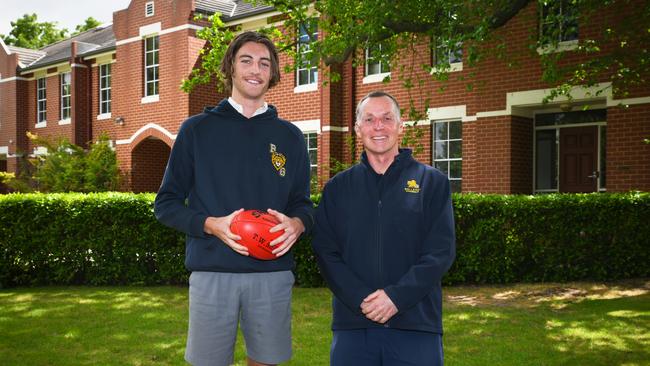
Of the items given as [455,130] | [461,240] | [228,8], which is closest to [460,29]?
[461,240]

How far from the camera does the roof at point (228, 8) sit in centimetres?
1900

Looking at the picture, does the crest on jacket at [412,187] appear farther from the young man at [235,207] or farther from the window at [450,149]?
the window at [450,149]

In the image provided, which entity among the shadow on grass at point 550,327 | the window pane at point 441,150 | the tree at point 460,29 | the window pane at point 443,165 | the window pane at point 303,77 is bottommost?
the shadow on grass at point 550,327

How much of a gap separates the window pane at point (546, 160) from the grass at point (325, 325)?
4.90m

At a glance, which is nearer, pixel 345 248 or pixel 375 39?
pixel 345 248

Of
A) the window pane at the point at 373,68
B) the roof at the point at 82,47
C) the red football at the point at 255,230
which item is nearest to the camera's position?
the red football at the point at 255,230

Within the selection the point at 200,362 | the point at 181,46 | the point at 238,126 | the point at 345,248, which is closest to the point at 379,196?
the point at 345,248

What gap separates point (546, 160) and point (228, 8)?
1147 centimetres

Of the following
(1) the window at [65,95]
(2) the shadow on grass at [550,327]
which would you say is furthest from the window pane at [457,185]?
(1) the window at [65,95]

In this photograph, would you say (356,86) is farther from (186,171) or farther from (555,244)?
(186,171)

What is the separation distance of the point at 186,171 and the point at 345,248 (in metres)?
0.96

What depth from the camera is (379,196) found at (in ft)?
11.5

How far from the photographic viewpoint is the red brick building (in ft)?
45.5

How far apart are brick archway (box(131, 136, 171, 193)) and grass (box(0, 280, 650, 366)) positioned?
11169 mm
